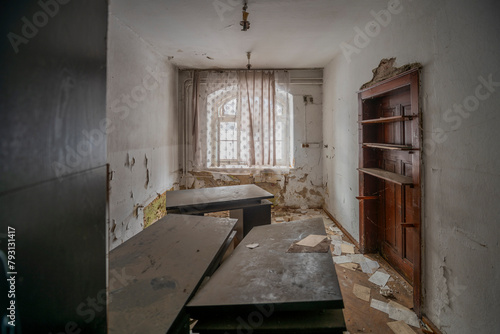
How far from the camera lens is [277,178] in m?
5.10

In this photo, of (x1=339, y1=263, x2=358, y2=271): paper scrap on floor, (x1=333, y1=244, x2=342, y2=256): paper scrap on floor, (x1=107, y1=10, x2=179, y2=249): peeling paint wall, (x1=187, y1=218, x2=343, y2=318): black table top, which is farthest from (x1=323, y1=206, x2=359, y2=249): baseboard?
(x1=107, y1=10, x2=179, y2=249): peeling paint wall

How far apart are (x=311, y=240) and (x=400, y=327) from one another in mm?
1024

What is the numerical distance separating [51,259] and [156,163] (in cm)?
377

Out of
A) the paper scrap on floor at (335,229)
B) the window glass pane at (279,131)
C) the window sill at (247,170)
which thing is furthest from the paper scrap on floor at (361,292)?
the window glass pane at (279,131)

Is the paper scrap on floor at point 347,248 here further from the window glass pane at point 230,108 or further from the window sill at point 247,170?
the window glass pane at point 230,108

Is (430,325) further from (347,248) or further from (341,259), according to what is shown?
(347,248)

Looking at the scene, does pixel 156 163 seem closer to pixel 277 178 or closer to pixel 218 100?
pixel 218 100

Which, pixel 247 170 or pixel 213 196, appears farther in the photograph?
pixel 247 170

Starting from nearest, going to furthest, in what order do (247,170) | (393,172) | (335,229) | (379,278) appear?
(379,278) → (393,172) → (335,229) → (247,170)

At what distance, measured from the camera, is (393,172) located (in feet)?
8.76

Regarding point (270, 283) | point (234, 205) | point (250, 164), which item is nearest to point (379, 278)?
point (234, 205)

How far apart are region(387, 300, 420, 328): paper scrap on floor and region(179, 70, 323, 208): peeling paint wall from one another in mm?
3008

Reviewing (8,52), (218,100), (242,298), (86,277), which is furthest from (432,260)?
(218,100)

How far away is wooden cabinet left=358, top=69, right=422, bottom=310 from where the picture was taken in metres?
2.04
